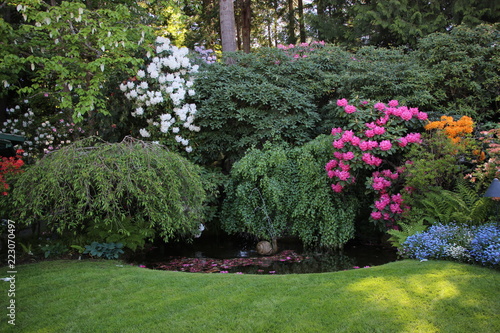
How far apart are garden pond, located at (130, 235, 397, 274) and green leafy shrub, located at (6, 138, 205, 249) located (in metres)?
0.90

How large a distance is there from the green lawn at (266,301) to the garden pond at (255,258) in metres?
1.37

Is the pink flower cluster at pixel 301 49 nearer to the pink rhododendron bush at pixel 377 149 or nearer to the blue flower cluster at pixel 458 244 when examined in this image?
the pink rhododendron bush at pixel 377 149

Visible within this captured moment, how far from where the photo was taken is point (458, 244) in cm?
470

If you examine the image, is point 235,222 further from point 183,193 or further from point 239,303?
point 239,303

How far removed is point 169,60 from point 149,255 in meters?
3.88

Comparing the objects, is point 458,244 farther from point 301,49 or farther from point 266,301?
point 301,49

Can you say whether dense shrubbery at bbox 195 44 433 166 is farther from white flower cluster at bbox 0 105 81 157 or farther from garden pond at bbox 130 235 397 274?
white flower cluster at bbox 0 105 81 157

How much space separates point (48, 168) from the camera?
523 centimetres

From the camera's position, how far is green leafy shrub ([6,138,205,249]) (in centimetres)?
506

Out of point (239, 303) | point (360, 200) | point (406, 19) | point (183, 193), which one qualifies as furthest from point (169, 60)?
point (406, 19)

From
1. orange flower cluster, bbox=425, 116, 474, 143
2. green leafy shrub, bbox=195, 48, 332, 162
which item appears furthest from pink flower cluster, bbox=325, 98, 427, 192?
green leafy shrub, bbox=195, 48, 332, 162

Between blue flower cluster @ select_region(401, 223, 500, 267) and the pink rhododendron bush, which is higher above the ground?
the pink rhododendron bush

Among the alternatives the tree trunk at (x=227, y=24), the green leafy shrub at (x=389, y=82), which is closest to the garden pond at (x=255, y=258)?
the green leafy shrub at (x=389, y=82)

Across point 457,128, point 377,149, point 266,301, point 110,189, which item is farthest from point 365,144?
point 110,189
